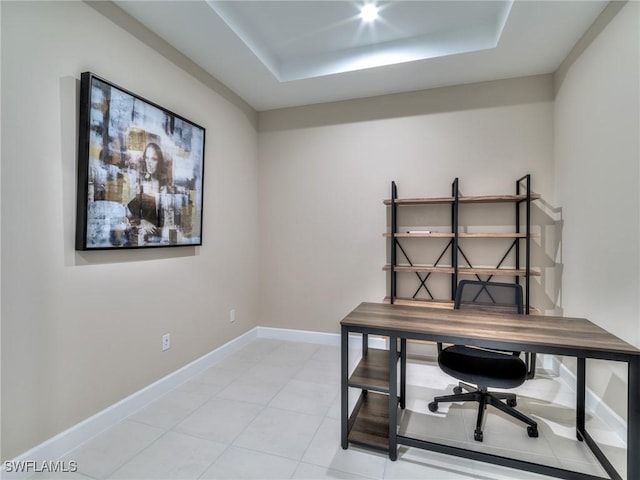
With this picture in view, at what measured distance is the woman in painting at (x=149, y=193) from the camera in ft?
7.04

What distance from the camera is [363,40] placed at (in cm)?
269

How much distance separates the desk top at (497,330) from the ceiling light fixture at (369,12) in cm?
217

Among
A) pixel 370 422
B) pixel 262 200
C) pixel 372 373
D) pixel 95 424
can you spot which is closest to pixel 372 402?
pixel 370 422

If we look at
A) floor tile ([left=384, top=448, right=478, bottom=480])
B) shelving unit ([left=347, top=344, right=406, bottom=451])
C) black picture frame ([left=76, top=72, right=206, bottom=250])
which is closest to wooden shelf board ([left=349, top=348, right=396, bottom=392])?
shelving unit ([left=347, top=344, right=406, bottom=451])

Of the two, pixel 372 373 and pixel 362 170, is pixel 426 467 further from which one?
pixel 362 170

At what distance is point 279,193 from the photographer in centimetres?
371

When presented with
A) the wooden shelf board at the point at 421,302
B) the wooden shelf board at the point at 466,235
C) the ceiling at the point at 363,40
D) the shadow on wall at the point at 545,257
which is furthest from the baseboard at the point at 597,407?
the ceiling at the point at 363,40

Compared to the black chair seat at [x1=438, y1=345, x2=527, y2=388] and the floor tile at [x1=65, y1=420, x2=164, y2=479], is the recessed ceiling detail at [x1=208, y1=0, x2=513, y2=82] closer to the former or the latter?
the black chair seat at [x1=438, y1=345, x2=527, y2=388]

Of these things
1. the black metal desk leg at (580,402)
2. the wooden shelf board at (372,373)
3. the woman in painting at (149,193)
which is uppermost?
the woman in painting at (149,193)

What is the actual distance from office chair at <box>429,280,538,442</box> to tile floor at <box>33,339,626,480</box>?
5.2 inches

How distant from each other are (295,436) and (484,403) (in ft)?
3.86

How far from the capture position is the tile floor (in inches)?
64.1

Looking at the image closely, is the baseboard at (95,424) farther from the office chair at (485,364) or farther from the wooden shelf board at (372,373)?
the office chair at (485,364)

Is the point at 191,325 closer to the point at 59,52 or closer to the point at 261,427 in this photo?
the point at 261,427
